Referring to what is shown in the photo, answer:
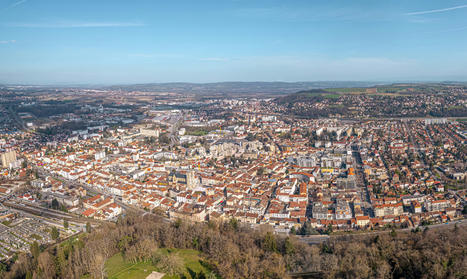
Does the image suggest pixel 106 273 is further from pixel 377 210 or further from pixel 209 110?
pixel 209 110

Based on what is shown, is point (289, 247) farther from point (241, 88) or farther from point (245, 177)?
point (241, 88)

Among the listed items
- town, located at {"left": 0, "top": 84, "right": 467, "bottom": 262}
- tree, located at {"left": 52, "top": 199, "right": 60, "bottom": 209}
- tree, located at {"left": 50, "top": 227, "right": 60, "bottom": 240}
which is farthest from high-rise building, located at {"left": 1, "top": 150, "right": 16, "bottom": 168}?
tree, located at {"left": 50, "top": 227, "right": 60, "bottom": 240}

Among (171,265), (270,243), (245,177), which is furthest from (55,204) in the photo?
(270,243)

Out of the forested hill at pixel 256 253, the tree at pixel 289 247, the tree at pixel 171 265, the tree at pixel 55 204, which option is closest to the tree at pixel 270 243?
the forested hill at pixel 256 253

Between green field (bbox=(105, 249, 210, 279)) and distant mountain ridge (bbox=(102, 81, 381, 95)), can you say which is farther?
distant mountain ridge (bbox=(102, 81, 381, 95))

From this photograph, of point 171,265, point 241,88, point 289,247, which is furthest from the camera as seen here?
point 241,88

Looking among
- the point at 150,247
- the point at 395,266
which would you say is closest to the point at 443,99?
the point at 395,266

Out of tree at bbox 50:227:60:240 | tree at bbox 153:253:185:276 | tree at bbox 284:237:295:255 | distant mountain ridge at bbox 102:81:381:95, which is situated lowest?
tree at bbox 50:227:60:240

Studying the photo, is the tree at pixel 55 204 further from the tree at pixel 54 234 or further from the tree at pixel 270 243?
the tree at pixel 270 243

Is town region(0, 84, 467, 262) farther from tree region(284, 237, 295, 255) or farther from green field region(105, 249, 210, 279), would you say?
green field region(105, 249, 210, 279)
